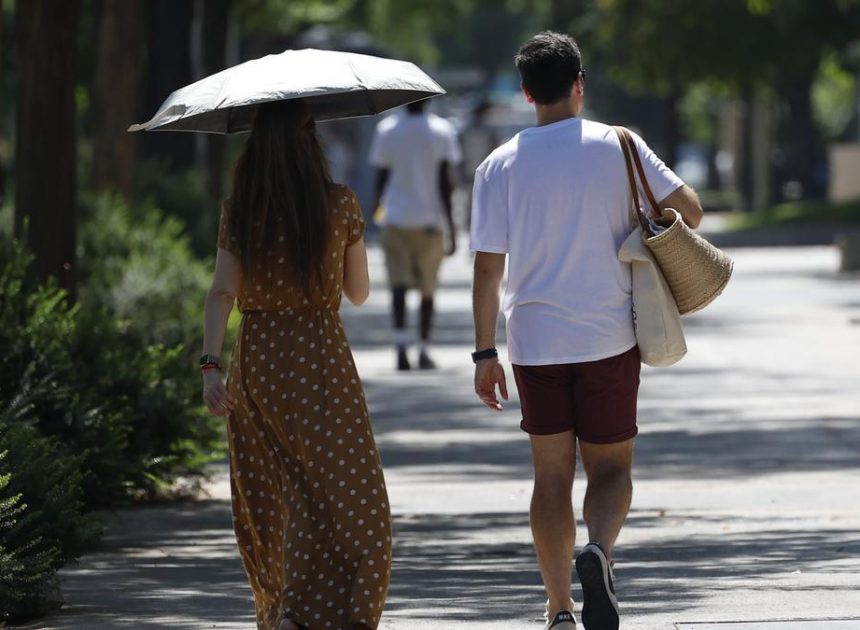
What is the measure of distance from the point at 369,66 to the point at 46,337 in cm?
323

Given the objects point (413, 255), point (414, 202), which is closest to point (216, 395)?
point (414, 202)

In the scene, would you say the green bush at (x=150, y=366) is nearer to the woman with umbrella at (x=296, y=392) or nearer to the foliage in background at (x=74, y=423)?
the foliage in background at (x=74, y=423)

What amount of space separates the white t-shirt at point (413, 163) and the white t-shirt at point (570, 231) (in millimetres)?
8742

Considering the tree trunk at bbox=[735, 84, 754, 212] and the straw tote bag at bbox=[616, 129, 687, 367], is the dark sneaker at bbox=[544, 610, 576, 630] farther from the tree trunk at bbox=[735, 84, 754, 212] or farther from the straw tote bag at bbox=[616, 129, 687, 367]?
the tree trunk at bbox=[735, 84, 754, 212]

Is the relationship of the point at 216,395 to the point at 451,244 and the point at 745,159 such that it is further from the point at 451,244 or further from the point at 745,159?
the point at 745,159

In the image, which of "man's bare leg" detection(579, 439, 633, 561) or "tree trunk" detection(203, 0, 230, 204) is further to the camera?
"tree trunk" detection(203, 0, 230, 204)

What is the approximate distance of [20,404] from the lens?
8125 millimetres

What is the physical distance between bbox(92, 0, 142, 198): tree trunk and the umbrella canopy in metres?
11.9

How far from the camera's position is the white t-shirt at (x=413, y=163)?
48.8 feet

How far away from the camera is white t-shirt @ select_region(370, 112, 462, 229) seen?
586 inches

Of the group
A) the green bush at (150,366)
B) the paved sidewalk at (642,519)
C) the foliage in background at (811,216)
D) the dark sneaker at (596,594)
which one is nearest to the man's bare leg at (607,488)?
the dark sneaker at (596,594)

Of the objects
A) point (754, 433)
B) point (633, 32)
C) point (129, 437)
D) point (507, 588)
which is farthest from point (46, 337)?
point (633, 32)

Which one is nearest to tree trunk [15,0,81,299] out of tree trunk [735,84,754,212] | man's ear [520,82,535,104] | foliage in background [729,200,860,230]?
A: man's ear [520,82,535,104]

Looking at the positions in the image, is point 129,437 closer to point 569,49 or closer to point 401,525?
point 401,525
